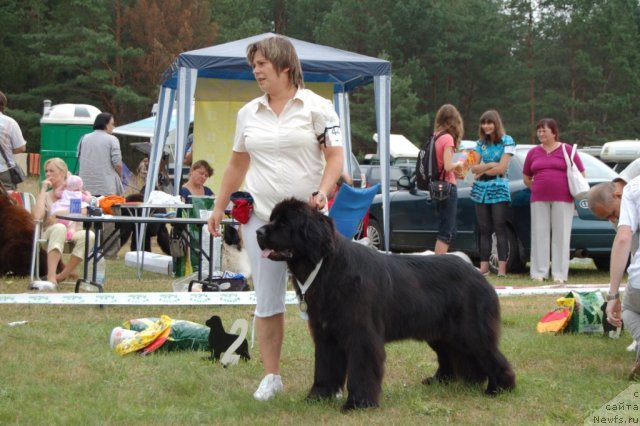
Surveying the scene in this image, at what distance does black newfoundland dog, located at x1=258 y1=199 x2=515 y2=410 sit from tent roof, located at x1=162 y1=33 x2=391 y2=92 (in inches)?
260

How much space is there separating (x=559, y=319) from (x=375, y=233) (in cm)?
646

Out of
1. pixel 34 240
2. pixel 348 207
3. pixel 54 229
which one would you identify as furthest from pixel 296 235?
pixel 34 240

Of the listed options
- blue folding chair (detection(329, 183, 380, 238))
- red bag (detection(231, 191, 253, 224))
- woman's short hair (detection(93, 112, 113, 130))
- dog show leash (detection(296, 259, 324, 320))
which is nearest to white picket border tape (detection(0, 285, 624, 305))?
blue folding chair (detection(329, 183, 380, 238))

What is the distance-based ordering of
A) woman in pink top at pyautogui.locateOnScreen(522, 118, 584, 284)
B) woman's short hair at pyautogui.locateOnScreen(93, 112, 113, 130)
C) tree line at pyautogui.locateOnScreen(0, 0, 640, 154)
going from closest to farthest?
woman in pink top at pyautogui.locateOnScreen(522, 118, 584, 284), woman's short hair at pyautogui.locateOnScreen(93, 112, 113, 130), tree line at pyautogui.locateOnScreen(0, 0, 640, 154)

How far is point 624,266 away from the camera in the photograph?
4727 mm

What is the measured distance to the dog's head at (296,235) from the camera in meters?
4.04

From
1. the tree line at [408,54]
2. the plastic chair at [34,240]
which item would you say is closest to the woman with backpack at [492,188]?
the plastic chair at [34,240]

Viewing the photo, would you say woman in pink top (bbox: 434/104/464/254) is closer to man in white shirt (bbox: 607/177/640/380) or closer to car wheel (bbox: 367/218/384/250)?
car wheel (bbox: 367/218/384/250)

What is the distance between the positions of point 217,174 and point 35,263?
3855mm

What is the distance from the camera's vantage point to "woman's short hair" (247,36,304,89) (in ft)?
14.2

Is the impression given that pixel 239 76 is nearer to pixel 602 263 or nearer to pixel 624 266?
pixel 602 263

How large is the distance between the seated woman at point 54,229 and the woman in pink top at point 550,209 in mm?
5029

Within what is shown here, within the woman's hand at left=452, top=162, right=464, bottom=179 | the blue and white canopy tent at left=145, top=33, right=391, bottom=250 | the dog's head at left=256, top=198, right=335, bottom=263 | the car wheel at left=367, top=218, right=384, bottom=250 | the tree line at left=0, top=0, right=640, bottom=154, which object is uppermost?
the tree line at left=0, top=0, right=640, bottom=154

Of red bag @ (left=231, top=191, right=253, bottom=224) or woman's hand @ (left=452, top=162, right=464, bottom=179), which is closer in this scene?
red bag @ (left=231, top=191, right=253, bottom=224)
